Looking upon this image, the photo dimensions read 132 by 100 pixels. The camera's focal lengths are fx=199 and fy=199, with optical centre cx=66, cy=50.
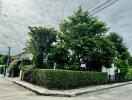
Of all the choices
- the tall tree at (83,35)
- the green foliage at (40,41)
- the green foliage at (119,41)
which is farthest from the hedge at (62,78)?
the green foliage at (119,41)

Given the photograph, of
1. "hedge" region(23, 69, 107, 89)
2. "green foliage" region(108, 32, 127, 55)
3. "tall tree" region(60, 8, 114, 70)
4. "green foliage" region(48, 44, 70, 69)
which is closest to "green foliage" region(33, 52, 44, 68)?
"green foliage" region(48, 44, 70, 69)

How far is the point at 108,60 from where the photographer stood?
90.1 feet

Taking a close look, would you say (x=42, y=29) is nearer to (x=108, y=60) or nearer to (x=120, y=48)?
(x=108, y=60)

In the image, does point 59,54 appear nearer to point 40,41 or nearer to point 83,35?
point 40,41

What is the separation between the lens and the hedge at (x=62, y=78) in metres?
17.0

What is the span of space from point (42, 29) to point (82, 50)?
18.8 ft

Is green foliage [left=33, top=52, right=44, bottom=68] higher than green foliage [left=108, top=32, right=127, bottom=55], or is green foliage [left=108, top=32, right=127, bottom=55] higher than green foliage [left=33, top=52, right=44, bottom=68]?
green foliage [left=108, top=32, right=127, bottom=55]

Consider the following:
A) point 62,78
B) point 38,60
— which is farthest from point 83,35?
point 62,78

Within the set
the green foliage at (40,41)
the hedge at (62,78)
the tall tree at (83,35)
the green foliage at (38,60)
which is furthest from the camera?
the green foliage at (38,60)

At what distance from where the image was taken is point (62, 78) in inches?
683

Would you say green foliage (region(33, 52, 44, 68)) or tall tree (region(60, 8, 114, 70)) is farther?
green foliage (region(33, 52, 44, 68))

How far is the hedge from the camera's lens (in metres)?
17.0

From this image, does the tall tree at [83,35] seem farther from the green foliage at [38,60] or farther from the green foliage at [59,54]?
the green foliage at [38,60]

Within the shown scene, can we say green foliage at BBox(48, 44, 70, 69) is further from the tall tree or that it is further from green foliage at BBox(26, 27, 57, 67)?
the tall tree
